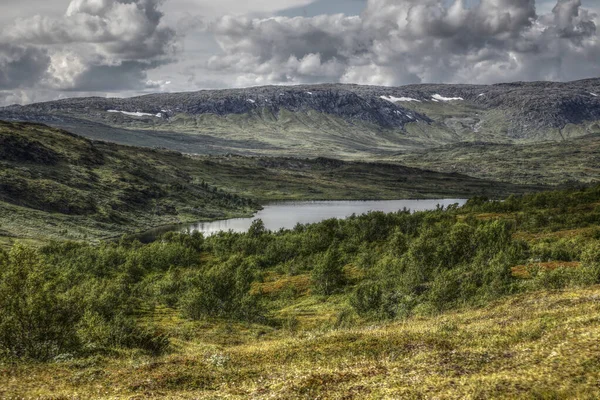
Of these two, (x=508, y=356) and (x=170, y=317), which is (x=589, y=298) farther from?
(x=170, y=317)

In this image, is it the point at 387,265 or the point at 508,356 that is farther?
the point at 387,265

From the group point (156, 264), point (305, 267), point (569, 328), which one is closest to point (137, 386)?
point (569, 328)

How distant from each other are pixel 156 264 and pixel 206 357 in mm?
97573

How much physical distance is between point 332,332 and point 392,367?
42.4ft

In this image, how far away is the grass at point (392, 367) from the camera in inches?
776

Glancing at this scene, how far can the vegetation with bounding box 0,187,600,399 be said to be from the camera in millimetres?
21812

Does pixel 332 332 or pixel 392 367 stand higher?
pixel 392 367

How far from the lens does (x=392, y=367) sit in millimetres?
24219

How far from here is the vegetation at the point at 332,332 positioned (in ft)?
71.6

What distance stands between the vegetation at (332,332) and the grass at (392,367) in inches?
4.2

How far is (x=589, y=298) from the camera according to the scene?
1326 inches

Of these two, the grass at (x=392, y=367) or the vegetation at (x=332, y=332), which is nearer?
the grass at (x=392, y=367)

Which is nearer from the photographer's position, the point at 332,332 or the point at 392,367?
the point at 392,367

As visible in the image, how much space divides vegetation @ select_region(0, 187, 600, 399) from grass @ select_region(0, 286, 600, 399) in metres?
0.11
